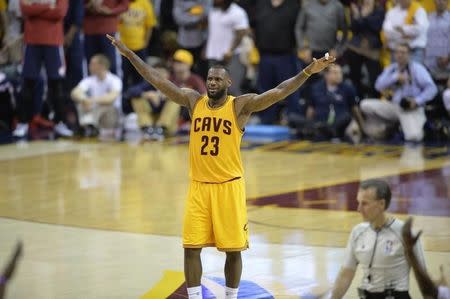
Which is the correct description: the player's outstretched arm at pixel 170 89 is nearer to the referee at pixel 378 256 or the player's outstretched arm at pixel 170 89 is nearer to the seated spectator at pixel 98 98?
the referee at pixel 378 256

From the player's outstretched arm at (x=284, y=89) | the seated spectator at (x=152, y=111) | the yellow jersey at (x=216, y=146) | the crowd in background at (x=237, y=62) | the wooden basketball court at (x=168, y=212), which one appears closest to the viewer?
the player's outstretched arm at (x=284, y=89)

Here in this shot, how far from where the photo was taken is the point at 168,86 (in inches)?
353

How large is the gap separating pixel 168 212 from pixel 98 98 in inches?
280

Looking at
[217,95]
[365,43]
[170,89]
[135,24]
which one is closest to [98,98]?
[135,24]

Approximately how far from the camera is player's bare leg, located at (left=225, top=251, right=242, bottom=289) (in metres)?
8.63

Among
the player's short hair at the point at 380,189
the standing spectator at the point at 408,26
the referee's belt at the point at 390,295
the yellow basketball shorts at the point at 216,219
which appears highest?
the standing spectator at the point at 408,26

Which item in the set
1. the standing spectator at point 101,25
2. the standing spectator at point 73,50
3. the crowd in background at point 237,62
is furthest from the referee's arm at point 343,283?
the standing spectator at point 73,50

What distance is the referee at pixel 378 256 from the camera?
23.8 feet

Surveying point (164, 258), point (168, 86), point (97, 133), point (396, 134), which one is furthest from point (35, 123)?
point (168, 86)

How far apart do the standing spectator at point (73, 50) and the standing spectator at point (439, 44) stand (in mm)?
5930

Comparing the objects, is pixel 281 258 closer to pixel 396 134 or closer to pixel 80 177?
pixel 80 177

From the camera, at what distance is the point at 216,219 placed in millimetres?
8594

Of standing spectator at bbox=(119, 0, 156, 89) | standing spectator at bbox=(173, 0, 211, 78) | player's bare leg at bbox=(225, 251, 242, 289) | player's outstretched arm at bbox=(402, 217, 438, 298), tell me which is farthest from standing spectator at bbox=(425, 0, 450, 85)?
player's outstretched arm at bbox=(402, 217, 438, 298)

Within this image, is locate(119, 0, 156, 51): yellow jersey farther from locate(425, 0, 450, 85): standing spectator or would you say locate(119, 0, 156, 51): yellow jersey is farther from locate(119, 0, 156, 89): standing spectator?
locate(425, 0, 450, 85): standing spectator
